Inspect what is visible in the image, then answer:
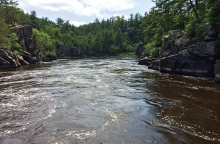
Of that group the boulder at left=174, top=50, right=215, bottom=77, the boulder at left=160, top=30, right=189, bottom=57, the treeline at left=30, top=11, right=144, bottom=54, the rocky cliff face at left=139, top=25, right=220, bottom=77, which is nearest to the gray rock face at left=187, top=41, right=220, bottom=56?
the rocky cliff face at left=139, top=25, right=220, bottom=77

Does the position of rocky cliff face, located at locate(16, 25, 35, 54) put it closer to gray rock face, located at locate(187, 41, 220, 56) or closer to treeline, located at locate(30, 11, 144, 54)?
treeline, located at locate(30, 11, 144, 54)

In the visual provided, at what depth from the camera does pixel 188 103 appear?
11.3 meters

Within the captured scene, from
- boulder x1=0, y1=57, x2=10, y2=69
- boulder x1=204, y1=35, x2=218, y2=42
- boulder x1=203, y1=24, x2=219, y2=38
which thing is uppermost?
boulder x1=203, y1=24, x2=219, y2=38

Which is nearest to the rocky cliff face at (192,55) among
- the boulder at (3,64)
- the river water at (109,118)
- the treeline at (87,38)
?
the river water at (109,118)

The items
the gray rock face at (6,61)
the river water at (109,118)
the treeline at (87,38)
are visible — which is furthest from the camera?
the treeline at (87,38)

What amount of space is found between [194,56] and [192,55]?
0.34 meters

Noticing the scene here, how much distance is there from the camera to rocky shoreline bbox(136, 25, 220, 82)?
68.5ft

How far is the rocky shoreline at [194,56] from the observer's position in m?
20.9

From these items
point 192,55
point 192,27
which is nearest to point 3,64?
point 192,55

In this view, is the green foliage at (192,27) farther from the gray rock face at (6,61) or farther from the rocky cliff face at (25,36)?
the rocky cliff face at (25,36)

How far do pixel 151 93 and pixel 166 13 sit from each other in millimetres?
31136

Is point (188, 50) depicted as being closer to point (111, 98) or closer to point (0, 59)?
point (111, 98)

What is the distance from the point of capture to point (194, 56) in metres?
22.6

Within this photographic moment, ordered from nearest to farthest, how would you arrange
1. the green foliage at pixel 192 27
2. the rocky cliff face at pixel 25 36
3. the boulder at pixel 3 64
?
the green foliage at pixel 192 27
the boulder at pixel 3 64
the rocky cliff face at pixel 25 36
